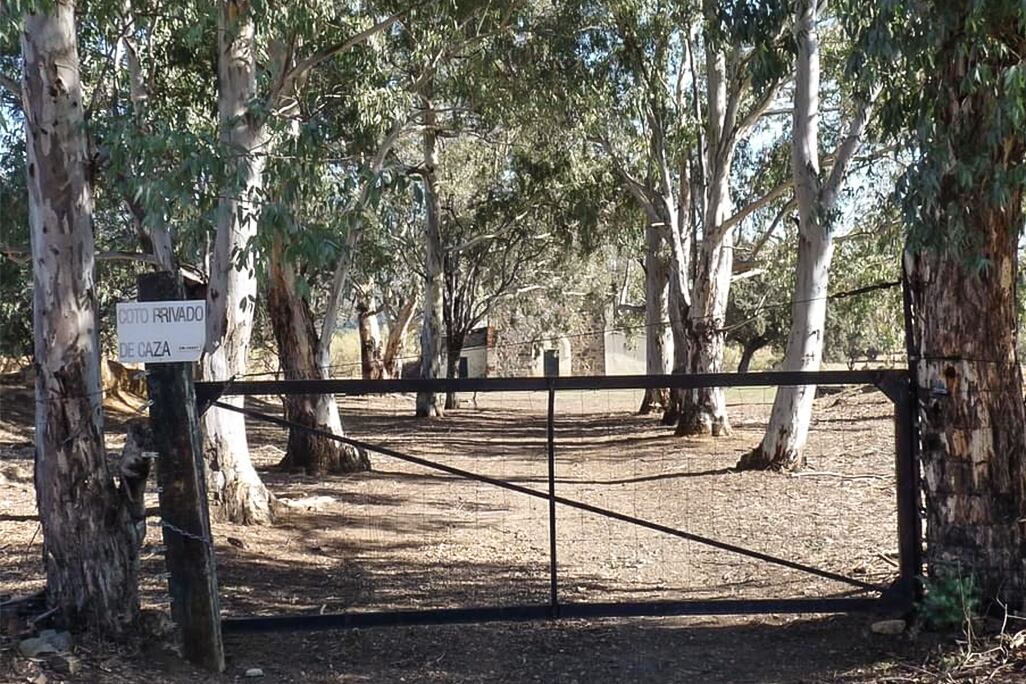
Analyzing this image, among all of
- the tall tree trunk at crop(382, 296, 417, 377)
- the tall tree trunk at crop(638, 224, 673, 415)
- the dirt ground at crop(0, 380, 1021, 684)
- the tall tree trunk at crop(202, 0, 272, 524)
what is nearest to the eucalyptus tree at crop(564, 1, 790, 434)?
the dirt ground at crop(0, 380, 1021, 684)

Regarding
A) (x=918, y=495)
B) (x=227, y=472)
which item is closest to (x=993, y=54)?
(x=918, y=495)

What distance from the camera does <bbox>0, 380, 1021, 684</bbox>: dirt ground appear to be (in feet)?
19.6

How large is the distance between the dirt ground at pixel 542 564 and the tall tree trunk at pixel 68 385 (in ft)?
1.13

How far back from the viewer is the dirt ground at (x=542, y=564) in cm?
597

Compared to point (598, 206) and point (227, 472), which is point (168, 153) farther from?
point (598, 206)

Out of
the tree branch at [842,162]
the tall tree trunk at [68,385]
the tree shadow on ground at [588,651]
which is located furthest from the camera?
the tree branch at [842,162]

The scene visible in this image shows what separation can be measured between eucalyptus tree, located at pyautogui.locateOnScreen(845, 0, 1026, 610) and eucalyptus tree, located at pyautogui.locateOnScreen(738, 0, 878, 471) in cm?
692

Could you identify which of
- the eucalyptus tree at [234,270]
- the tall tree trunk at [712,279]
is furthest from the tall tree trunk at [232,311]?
the tall tree trunk at [712,279]

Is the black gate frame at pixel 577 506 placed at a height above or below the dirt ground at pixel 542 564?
above

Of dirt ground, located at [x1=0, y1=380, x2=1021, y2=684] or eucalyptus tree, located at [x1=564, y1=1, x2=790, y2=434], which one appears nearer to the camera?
dirt ground, located at [x1=0, y1=380, x2=1021, y2=684]

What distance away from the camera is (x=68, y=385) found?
5785 millimetres

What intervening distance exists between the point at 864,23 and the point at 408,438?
14.4m

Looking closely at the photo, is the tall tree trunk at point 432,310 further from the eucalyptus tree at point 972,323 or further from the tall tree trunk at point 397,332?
the eucalyptus tree at point 972,323

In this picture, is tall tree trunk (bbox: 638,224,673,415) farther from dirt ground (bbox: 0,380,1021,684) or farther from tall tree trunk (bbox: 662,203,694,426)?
dirt ground (bbox: 0,380,1021,684)
